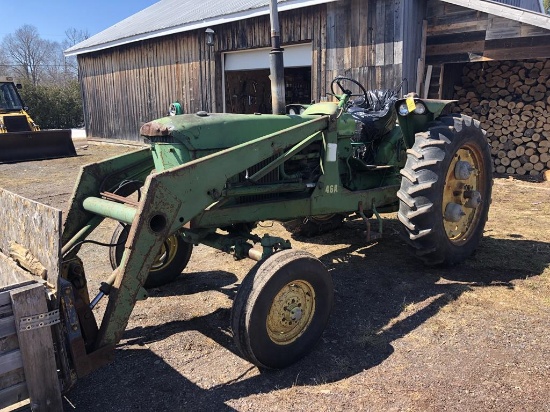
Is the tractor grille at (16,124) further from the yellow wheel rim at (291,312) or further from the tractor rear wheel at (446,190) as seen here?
the yellow wheel rim at (291,312)

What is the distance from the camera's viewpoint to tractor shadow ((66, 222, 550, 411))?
2.79 metres

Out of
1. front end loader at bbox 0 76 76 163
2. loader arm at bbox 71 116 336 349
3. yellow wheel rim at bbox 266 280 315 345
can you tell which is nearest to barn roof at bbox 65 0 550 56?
front end loader at bbox 0 76 76 163

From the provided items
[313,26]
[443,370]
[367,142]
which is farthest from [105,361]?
[313,26]

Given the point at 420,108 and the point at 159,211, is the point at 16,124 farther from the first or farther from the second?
the point at 159,211

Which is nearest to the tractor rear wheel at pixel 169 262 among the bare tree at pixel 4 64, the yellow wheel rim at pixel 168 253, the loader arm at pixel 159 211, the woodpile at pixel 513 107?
the yellow wheel rim at pixel 168 253

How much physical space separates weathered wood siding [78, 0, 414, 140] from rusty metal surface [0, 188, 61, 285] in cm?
681

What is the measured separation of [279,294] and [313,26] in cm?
763

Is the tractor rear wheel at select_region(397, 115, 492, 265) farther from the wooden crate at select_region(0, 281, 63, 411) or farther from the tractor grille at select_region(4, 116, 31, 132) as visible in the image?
the tractor grille at select_region(4, 116, 31, 132)

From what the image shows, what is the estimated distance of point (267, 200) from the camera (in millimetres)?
3682

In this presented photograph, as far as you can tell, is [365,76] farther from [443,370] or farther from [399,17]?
[443,370]

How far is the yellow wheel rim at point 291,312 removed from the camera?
9.77ft

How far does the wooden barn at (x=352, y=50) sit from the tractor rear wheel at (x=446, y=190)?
12.5 ft

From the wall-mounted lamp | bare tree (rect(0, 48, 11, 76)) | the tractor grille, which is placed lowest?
the tractor grille

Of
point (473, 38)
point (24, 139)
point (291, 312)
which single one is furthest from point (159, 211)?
point (24, 139)
